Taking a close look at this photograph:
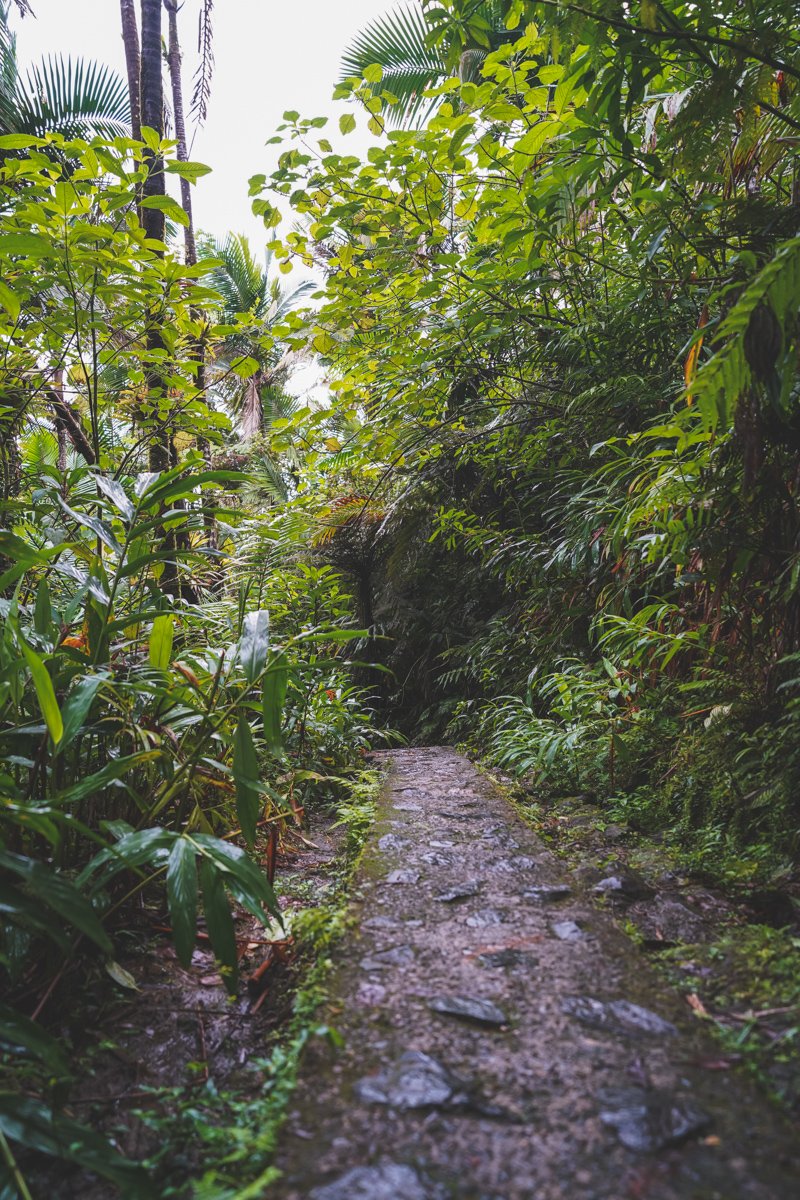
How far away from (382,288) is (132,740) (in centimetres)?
281

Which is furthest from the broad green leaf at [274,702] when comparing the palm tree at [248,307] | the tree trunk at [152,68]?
the palm tree at [248,307]

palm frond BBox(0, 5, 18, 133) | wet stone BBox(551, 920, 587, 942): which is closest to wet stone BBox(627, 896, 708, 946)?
wet stone BBox(551, 920, 587, 942)

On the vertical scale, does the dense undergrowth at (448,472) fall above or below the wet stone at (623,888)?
above

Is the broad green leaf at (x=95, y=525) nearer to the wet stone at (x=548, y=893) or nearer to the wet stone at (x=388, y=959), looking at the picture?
the wet stone at (x=388, y=959)

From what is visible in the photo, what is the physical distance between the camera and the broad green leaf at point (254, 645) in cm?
145

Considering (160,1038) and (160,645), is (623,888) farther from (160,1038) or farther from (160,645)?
(160,645)

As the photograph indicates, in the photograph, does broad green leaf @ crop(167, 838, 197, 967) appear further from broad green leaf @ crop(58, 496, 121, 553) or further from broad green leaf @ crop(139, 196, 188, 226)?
broad green leaf @ crop(139, 196, 188, 226)

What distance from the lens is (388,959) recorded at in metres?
1.31

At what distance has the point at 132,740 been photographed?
170cm

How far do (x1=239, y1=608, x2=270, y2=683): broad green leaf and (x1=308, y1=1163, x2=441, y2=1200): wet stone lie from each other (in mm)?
895

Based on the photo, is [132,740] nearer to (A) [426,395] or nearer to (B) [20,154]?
(A) [426,395]

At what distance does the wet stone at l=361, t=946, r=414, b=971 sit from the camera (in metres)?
1.28

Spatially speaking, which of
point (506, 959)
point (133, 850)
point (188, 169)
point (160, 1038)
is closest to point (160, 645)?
point (133, 850)

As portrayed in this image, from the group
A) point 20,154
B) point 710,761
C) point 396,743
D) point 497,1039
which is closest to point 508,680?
point 396,743
